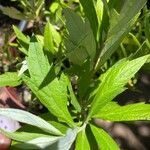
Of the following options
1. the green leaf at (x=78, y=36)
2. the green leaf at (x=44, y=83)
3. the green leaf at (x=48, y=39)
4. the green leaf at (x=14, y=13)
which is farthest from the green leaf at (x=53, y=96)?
the green leaf at (x=14, y=13)

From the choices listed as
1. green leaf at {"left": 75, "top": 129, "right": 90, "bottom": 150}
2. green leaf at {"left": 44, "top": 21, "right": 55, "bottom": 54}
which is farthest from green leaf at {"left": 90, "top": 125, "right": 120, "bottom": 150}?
green leaf at {"left": 44, "top": 21, "right": 55, "bottom": 54}

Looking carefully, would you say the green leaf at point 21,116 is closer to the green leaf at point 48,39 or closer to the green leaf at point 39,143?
the green leaf at point 39,143

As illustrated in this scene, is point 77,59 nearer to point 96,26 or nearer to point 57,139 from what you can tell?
point 96,26

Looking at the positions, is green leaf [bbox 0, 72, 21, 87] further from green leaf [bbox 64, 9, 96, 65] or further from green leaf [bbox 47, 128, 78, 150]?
green leaf [bbox 47, 128, 78, 150]

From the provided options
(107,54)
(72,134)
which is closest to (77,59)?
(107,54)

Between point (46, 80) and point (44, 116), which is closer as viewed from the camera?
point (46, 80)
